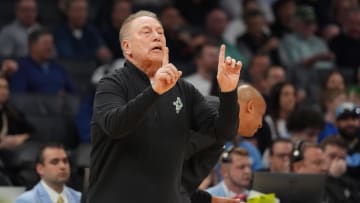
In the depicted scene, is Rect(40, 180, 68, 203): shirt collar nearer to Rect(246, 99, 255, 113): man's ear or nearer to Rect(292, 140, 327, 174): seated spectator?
Rect(292, 140, 327, 174): seated spectator

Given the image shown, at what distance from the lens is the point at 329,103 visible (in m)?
11.5

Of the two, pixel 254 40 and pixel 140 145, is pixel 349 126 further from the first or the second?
pixel 140 145

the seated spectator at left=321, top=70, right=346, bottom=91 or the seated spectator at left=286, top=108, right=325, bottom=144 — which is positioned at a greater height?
the seated spectator at left=321, top=70, right=346, bottom=91

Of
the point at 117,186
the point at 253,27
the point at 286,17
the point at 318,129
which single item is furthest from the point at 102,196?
the point at 286,17

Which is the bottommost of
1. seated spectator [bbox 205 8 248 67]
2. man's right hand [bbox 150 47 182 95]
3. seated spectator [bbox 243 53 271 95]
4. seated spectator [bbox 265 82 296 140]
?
man's right hand [bbox 150 47 182 95]

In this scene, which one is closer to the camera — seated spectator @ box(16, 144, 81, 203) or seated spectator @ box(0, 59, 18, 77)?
seated spectator @ box(16, 144, 81, 203)

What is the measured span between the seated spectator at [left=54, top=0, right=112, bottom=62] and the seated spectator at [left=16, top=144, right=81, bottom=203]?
3.69m

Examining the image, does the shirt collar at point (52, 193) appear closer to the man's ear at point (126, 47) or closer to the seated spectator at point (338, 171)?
the seated spectator at point (338, 171)

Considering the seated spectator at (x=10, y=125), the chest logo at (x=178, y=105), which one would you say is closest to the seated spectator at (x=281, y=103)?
the seated spectator at (x=10, y=125)

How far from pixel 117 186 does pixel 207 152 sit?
2.80 ft

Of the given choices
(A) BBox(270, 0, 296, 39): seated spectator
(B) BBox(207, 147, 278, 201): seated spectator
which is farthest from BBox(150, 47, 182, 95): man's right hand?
(A) BBox(270, 0, 296, 39): seated spectator

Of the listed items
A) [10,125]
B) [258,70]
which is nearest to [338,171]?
[258,70]

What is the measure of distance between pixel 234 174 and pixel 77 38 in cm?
407

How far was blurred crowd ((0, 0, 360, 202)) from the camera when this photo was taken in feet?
29.6
